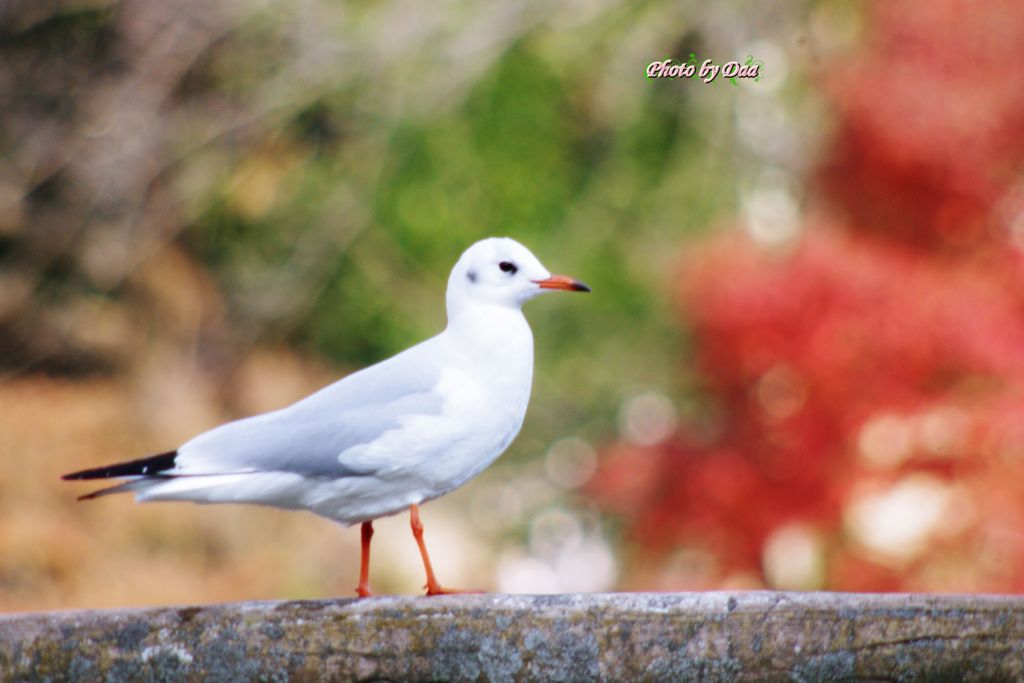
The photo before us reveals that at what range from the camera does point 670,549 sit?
584 cm

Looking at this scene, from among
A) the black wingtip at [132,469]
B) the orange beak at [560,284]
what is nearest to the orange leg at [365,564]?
the black wingtip at [132,469]

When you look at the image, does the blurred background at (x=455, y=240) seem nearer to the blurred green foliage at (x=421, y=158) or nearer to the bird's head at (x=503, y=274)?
the blurred green foliage at (x=421, y=158)

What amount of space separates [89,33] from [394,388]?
19.1 feet

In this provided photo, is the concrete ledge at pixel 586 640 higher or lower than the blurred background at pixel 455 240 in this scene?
lower

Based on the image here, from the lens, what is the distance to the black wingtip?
7.34ft

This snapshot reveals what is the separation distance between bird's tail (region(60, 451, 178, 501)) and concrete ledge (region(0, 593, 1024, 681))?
1.18ft

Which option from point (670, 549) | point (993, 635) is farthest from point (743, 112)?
point (993, 635)

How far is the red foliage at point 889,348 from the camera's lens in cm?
476

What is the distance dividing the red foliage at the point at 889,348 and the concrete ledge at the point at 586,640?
2929 millimetres

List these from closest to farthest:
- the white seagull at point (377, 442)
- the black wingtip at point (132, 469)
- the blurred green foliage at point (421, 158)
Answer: the black wingtip at point (132, 469), the white seagull at point (377, 442), the blurred green foliage at point (421, 158)

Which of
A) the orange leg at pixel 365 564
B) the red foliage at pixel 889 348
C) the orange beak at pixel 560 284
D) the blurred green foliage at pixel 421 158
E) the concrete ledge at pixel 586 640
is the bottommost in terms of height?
the concrete ledge at pixel 586 640

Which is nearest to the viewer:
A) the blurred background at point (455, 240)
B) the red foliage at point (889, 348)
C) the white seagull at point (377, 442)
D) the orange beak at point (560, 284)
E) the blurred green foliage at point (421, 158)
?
the white seagull at point (377, 442)

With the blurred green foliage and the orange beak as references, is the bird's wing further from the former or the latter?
the blurred green foliage

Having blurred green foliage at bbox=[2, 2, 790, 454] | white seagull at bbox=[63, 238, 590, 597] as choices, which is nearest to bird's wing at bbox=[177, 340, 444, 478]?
white seagull at bbox=[63, 238, 590, 597]
